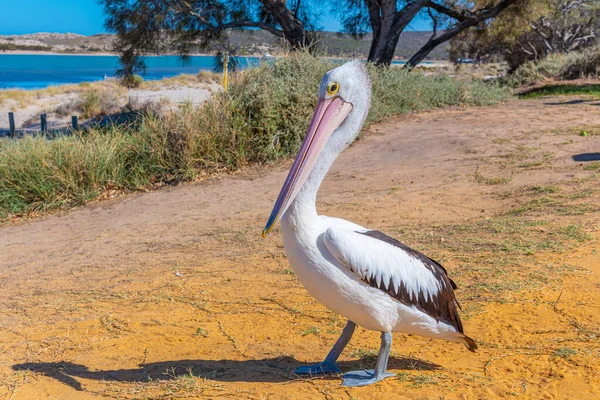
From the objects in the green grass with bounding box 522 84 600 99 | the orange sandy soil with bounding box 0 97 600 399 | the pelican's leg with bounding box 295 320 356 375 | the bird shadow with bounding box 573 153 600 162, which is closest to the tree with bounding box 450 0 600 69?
the green grass with bounding box 522 84 600 99

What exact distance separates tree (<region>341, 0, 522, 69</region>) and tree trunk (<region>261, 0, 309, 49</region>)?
2087mm

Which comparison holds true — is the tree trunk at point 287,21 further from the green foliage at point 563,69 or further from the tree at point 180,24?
the green foliage at point 563,69

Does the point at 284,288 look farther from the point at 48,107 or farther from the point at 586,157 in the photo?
the point at 48,107

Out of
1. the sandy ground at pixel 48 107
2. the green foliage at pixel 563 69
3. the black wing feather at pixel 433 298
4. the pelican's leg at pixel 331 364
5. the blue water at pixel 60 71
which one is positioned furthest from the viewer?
the blue water at pixel 60 71

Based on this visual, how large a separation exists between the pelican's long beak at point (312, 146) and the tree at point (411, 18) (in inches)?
473

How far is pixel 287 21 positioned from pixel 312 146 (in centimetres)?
1383

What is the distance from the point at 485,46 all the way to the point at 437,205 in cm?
2948

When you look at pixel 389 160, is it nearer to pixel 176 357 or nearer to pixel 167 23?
pixel 176 357

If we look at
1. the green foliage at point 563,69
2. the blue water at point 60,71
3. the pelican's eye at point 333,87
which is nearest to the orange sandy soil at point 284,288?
the pelican's eye at point 333,87

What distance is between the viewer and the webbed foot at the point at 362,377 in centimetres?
292

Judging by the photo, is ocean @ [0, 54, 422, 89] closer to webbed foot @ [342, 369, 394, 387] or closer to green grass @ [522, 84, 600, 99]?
webbed foot @ [342, 369, 394, 387]

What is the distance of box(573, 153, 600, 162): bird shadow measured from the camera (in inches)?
294

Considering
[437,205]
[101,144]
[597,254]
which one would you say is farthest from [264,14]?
[597,254]

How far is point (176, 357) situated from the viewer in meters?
3.64
